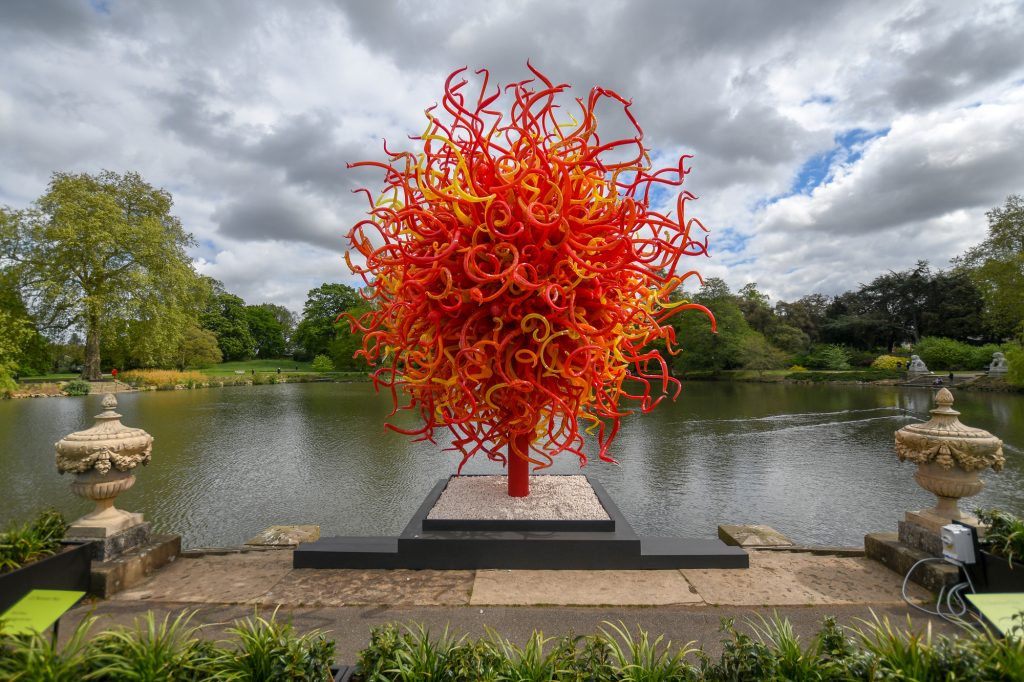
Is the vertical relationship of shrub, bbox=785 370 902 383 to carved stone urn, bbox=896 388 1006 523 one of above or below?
below

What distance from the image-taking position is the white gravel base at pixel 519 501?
405 cm

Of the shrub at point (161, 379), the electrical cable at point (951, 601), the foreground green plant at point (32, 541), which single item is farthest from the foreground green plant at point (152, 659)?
the shrub at point (161, 379)

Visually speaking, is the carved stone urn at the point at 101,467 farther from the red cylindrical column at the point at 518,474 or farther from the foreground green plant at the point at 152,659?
the red cylindrical column at the point at 518,474

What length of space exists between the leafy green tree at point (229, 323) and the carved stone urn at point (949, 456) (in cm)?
6193

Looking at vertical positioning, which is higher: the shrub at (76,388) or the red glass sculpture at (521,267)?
the red glass sculpture at (521,267)

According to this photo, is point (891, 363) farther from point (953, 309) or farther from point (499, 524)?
point (499, 524)

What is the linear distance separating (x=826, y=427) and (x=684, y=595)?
556 inches

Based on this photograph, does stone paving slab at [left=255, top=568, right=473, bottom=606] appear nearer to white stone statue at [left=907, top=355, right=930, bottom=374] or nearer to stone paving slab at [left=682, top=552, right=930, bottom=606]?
stone paving slab at [left=682, top=552, right=930, bottom=606]

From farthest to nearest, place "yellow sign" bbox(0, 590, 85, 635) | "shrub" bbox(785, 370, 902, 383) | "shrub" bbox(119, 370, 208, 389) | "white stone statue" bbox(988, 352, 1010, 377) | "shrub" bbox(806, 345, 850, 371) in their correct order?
"shrub" bbox(806, 345, 850, 371)
"shrub" bbox(785, 370, 902, 383)
"shrub" bbox(119, 370, 208, 389)
"white stone statue" bbox(988, 352, 1010, 377)
"yellow sign" bbox(0, 590, 85, 635)

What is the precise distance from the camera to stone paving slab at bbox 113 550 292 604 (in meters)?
3.25

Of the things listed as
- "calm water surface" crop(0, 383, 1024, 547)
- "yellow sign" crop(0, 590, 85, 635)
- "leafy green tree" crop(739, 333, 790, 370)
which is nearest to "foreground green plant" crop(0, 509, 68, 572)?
"yellow sign" crop(0, 590, 85, 635)

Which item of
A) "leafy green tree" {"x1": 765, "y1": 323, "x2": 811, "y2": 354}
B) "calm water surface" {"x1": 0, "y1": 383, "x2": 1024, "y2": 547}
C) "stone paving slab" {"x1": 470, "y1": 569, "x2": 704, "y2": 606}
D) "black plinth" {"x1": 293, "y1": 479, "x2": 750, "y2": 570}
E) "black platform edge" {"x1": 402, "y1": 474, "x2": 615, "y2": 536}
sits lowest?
"calm water surface" {"x1": 0, "y1": 383, "x2": 1024, "y2": 547}

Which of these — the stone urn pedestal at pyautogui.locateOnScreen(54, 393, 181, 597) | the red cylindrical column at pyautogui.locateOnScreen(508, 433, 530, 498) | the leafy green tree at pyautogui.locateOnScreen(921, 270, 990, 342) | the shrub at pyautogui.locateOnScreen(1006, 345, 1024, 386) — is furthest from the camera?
the leafy green tree at pyautogui.locateOnScreen(921, 270, 990, 342)

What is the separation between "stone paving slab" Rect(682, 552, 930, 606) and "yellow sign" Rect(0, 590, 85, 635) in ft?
11.3
